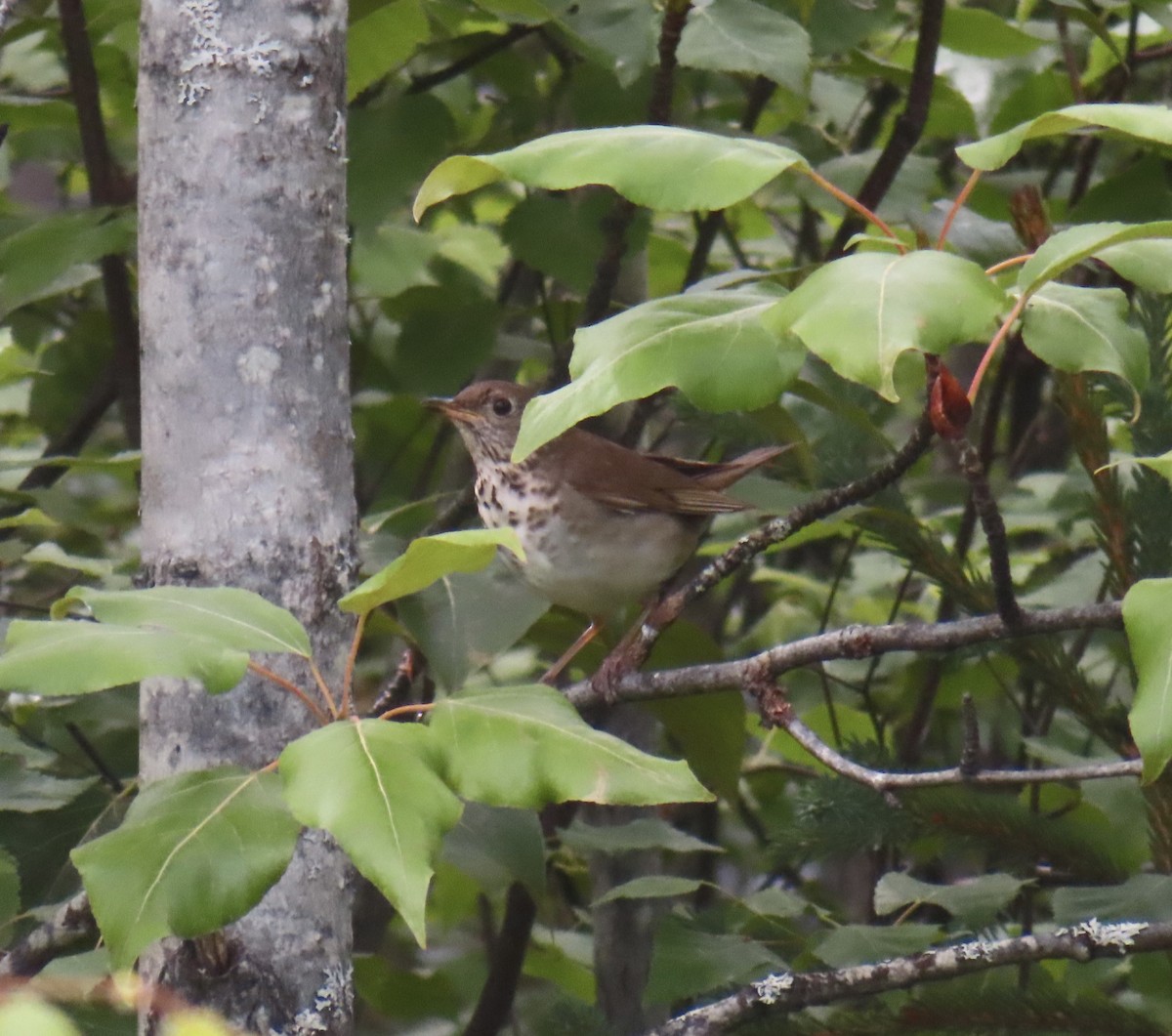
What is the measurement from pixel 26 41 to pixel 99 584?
1.54m

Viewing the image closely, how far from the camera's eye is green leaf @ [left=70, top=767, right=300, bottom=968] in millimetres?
1236

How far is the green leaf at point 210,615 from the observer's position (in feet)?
4.24

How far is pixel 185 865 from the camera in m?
1.26

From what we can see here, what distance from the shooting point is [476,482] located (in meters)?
3.32

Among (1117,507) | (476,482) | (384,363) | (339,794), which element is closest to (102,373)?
(384,363)

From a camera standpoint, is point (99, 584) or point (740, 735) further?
point (99, 584)

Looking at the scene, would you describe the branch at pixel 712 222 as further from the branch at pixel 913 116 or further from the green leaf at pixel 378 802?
the green leaf at pixel 378 802

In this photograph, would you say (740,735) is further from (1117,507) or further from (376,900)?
(376,900)

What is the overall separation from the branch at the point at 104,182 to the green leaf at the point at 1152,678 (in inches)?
86.7

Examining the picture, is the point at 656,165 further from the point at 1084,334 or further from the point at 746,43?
the point at 746,43

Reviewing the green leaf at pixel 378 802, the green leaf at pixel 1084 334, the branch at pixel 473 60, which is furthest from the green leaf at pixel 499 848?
the branch at pixel 473 60

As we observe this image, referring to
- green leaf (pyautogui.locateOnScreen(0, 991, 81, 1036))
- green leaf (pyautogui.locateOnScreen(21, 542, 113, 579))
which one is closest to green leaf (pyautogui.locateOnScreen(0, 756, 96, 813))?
green leaf (pyautogui.locateOnScreen(21, 542, 113, 579))

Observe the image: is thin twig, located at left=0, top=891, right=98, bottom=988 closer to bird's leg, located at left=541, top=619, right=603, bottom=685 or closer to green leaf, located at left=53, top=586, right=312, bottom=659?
green leaf, located at left=53, top=586, right=312, bottom=659

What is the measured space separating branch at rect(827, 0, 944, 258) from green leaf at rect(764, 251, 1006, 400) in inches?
59.2
